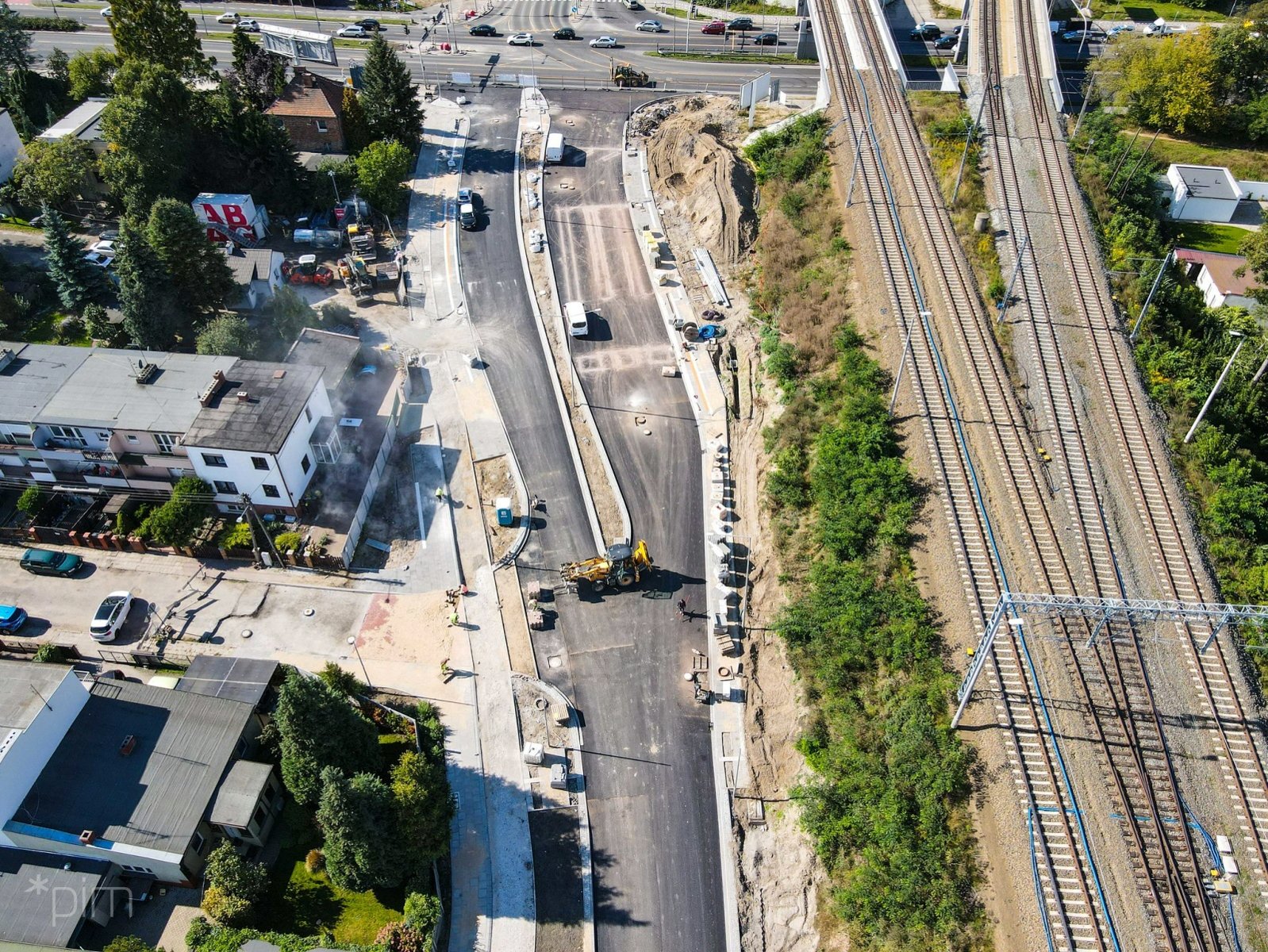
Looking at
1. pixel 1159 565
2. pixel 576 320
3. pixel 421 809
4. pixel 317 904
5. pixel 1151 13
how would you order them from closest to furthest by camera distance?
1. pixel 421 809
2. pixel 317 904
3. pixel 1159 565
4. pixel 576 320
5. pixel 1151 13

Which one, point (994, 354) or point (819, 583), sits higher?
point (994, 354)

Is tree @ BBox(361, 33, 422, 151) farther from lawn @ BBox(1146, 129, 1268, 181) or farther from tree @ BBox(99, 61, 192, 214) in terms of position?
lawn @ BBox(1146, 129, 1268, 181)

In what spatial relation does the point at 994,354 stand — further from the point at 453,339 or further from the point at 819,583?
the point at 453,339

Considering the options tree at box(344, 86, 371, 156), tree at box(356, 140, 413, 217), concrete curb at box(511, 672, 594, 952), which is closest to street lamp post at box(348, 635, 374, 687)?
concrete curb at box(511, 672, 594, 952)

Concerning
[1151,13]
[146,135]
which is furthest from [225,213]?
[1151,13]

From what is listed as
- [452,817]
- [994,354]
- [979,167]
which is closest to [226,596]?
[452,817]

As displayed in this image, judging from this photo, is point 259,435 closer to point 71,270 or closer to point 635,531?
point 635,531
